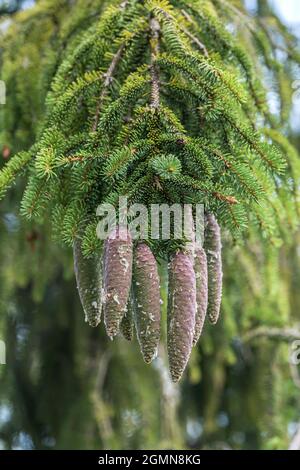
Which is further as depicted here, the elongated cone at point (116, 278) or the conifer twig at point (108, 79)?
the conifer twig at point (108, 79)

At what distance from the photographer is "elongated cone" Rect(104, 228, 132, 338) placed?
101 centimetres

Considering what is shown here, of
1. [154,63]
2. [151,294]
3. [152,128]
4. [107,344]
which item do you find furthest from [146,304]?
[107,344]

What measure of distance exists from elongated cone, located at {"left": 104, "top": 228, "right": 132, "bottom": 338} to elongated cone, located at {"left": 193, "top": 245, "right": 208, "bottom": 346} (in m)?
0.14

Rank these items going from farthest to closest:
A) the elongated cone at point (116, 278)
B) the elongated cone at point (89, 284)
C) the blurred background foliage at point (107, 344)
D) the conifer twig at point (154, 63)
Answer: the blurred background foliage at point (107, 344) → the conifer twig at point (154, 63) → the elongated cone at point (89, 284) → the elongated cone at point (116, 278)

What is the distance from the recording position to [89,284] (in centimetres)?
117

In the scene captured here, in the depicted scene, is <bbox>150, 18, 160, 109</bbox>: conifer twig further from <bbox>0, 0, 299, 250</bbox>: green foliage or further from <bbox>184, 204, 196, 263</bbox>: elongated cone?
<bbox>184, 204, 196, 263</bbox>: elongated cone

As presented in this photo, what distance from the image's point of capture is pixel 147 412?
2854 mm

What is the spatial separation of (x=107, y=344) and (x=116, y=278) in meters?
2.29

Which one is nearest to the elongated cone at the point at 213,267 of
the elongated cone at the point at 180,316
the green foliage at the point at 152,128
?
the green foliage at the point at 152,128

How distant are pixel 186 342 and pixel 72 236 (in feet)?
0.99

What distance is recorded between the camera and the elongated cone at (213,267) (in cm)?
118

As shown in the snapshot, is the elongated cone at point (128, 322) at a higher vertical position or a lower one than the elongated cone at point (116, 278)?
lower

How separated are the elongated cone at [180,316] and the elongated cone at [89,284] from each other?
160 millimetres

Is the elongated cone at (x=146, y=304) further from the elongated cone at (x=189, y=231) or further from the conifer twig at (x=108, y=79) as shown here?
the conifer twig at (x=108, y=79)
